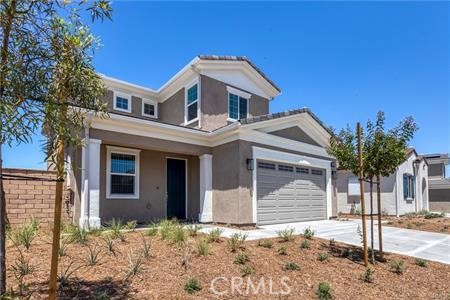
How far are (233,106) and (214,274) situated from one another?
9.97 metres

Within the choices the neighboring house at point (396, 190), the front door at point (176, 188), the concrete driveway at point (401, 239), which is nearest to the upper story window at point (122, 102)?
the front door at point (176, 188)

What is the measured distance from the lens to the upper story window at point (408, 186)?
2141cm

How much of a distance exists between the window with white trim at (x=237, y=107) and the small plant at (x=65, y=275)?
10064 mm

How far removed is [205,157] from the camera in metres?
12.8

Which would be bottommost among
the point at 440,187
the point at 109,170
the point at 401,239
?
the point at 401,239

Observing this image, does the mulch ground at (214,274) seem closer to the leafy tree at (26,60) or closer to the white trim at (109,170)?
the leafy tree at (26,60)

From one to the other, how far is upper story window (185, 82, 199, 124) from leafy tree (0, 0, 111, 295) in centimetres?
1014

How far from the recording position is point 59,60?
3617 mm

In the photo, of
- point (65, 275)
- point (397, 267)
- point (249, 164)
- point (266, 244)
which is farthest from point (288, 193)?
point (65, 275)

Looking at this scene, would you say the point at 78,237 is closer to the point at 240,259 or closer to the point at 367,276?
the point at 240,259

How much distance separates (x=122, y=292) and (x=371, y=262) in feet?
19.1

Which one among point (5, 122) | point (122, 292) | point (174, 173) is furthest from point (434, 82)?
point (5, 122)

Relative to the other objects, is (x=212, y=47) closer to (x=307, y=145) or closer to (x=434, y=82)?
(x=307, y=145)

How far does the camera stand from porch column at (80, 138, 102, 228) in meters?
9.65
